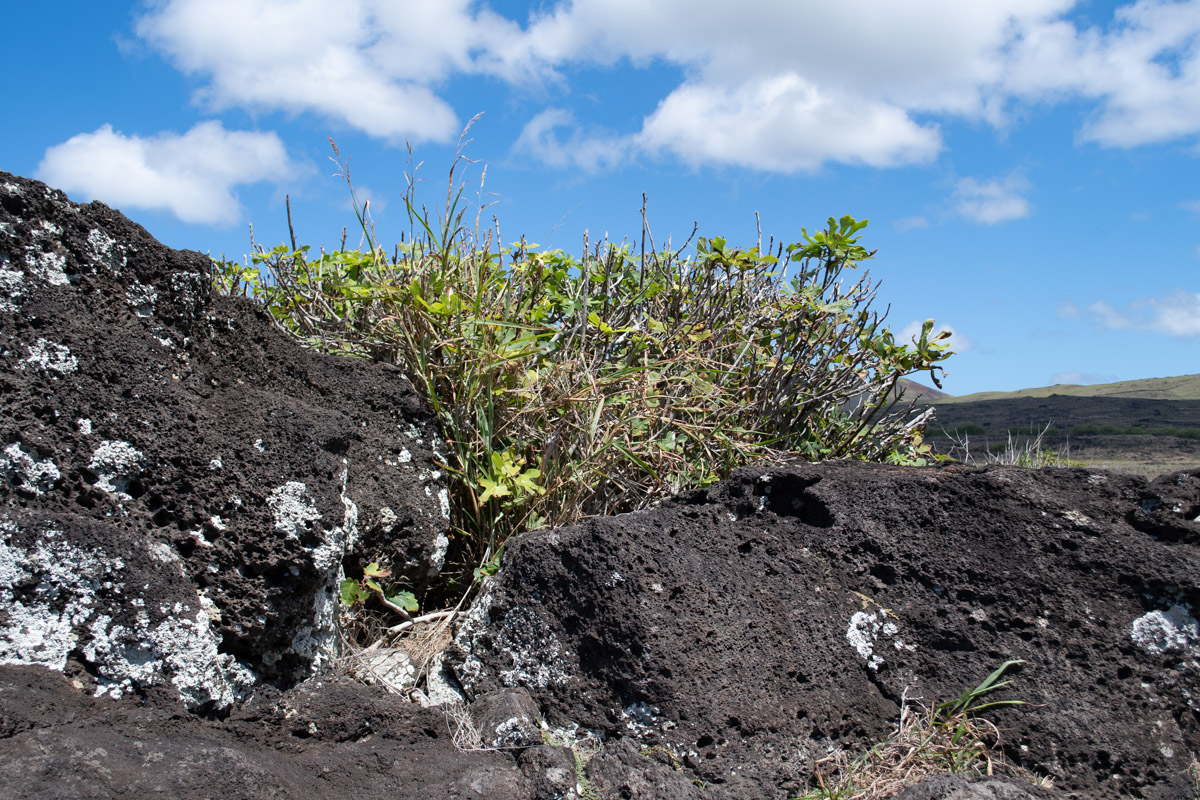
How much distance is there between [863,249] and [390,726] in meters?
2.94

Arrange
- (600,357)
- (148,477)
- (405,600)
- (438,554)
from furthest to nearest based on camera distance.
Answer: (600,357), (438,554), (405,600), (148,477)

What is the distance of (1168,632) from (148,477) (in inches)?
113

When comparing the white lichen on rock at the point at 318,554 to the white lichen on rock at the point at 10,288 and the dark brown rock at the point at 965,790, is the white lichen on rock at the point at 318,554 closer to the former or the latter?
the white lichen on rock at the point at 10,288

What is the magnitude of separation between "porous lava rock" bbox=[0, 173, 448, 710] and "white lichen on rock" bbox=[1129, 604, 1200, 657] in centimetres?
234

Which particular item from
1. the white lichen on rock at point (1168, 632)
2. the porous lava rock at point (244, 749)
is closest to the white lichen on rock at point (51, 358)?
the porous lava rock at point (244, 749)

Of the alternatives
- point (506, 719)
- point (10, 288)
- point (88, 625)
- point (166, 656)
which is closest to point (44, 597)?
point (88, 625)

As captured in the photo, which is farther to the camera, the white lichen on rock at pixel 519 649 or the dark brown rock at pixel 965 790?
the white lichen on rock at pixel 519 649

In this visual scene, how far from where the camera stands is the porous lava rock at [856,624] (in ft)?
7.59

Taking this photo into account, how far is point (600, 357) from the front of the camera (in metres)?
3.69

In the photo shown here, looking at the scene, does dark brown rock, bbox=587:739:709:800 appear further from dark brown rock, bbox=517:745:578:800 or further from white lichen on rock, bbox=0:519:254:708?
white lichen on rock, bbox=0:519:254:708

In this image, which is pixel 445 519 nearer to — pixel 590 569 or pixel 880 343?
pixel 590 569

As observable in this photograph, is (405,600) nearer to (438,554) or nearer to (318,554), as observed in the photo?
(438,554)

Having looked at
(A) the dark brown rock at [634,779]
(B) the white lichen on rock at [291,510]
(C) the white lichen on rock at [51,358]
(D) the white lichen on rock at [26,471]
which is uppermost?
(C) the white lichen on rock at [51,358]

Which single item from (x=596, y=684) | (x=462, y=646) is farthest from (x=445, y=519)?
(x=596, y=684)
